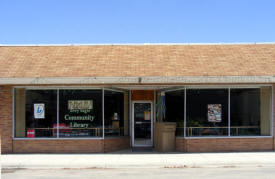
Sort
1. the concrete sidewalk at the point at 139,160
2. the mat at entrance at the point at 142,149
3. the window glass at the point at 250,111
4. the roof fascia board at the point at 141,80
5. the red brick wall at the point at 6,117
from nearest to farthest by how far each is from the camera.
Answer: the concrete sidewalk at the point at 139,160
the roof fascia board at the point at 141,80
the red brick wall at the point at 6,117
the window glass at the point at 250,111
the mat at entrance at the point at 142,149

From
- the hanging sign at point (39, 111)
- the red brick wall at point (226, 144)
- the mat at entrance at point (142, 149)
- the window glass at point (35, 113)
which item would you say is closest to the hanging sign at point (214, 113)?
the red brick wall at point (226, 144)

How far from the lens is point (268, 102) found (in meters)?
14.5

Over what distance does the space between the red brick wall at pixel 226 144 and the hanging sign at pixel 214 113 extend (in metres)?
0.84

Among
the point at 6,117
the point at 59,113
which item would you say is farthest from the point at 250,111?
the point at 6,117

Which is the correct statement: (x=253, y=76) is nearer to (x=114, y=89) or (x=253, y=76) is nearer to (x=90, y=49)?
(x=114, y=89)

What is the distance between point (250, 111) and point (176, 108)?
298cm

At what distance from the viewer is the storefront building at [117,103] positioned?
45.4 ft

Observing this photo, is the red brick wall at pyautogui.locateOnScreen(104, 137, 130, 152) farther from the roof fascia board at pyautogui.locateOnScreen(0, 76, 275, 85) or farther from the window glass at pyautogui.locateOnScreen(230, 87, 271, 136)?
the window glass at pyautogui.locateOnScreen(230, 87, 271, 136)

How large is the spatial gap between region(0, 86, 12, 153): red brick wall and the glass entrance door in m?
5.31

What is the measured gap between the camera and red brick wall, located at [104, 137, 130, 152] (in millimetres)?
14375

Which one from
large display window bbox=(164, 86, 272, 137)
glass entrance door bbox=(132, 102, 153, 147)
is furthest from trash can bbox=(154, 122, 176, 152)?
glass entrance door bbox=(132, 102, 153, 147)

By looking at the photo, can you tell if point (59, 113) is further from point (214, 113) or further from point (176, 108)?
point (214, 113)

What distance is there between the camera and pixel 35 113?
14.4m

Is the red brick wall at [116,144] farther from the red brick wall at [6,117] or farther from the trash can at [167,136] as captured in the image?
the red brick wall at [6,117]
